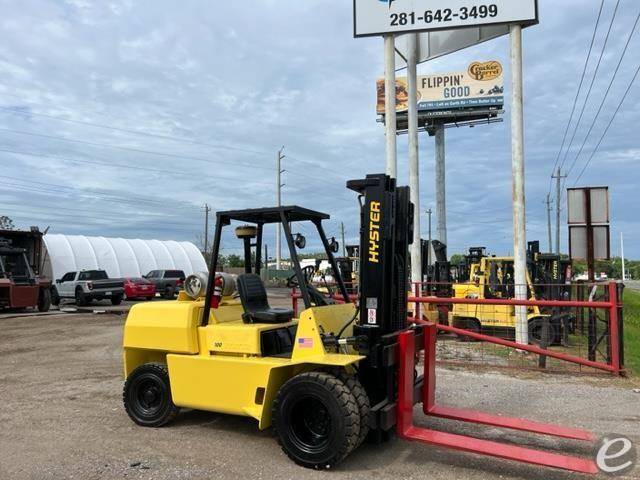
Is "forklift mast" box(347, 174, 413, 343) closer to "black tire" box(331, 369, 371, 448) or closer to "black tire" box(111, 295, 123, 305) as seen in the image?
"black tire" box(331, 369, 371, 448)

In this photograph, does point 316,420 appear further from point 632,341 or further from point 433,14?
point 632,341

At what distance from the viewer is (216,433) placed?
608 cm

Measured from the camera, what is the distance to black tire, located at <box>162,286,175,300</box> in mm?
34906

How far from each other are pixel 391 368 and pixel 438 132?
155ft

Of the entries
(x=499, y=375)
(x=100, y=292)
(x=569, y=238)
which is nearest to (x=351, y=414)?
(x=499, y=375)

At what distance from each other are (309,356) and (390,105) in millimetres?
9828

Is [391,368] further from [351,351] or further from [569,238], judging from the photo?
[569,238]

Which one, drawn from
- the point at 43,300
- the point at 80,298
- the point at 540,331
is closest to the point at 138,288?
the point at 80,298

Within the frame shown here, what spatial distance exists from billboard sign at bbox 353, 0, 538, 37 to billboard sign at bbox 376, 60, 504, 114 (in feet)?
120

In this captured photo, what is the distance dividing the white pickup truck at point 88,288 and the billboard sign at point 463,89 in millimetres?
30393

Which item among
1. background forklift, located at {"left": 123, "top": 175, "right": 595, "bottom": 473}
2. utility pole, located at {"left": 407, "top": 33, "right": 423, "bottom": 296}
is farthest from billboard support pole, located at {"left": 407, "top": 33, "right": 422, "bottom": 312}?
background forklift, located at {"left": 123, "top": 175, "right": 595, "bottom": 473}

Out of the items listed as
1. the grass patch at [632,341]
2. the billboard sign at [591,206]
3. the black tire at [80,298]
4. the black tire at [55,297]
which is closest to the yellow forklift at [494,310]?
the grass patch at [632,341]

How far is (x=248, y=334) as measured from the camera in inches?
223

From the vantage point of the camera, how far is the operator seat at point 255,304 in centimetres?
603
